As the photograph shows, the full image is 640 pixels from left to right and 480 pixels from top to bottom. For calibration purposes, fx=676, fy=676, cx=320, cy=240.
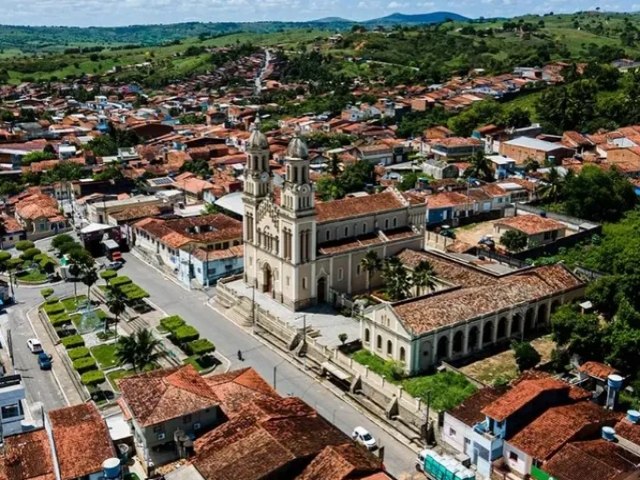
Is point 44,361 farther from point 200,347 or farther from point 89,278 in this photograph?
point 200,347

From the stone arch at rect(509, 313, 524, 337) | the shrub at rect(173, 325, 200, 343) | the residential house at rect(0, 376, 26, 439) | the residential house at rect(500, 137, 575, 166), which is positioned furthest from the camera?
the residential house at rect(500, 137, 575, 166)

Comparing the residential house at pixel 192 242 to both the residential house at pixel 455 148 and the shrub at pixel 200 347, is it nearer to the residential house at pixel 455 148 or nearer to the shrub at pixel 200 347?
the shrub at pixel 200 347

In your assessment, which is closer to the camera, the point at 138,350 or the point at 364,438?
the point at 364,438

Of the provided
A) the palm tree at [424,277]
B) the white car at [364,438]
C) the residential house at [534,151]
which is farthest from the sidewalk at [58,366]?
the residential house at [534,151]

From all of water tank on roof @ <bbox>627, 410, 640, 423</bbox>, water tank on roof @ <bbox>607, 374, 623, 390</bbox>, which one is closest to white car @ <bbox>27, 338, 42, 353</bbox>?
water tank on roof @ <bbox>607, 374, 623, 390</bbox>

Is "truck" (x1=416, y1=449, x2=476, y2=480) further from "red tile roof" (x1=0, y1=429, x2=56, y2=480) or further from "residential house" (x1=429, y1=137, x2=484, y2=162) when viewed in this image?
"residential house" (x1=429, y1=137, x2=484, y2=162)

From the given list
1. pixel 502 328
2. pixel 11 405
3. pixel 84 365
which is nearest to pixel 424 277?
pixel 502 328
